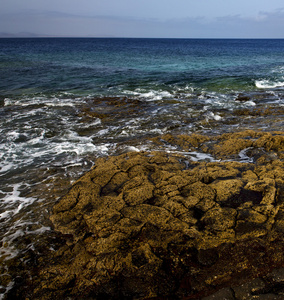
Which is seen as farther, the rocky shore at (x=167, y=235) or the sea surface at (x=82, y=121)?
the sea surface at (x=82, y=121)

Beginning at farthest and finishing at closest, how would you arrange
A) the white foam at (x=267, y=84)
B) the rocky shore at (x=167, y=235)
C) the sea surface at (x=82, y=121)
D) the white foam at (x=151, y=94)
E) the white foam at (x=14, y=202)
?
the white foam at (x=267, y=84)
the white foam at (x=151, y=94)
the sea surface at (x=82, y=121)
the white foam at (x=14, y=202)
the rocky shore at (x=167, y=235)

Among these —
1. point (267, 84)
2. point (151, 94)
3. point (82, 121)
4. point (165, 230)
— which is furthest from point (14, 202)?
point (267, 84)

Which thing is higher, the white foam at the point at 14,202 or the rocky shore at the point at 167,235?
the rocky shore at the point at 167,235

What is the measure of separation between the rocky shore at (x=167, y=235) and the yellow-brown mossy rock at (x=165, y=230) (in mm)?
18

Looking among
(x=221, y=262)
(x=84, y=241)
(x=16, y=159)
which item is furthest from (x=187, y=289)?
(x=16, y=159)

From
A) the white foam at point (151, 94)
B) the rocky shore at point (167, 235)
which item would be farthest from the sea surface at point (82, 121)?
the rocky shore at point (167, 235)

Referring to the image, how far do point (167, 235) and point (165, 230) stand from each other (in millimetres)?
130

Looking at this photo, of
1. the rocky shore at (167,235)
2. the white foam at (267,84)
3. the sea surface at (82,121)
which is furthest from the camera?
the white foam at (267,84)

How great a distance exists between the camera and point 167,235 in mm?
4809

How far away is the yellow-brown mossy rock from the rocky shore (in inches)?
0.7

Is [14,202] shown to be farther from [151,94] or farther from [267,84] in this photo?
[267,84]

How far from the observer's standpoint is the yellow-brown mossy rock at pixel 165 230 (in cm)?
402

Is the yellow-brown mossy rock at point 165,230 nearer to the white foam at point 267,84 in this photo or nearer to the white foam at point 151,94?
the white foam at point 151,94

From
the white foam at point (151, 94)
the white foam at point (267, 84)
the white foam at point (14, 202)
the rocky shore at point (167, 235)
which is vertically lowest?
the white foam at point (14, 202)
